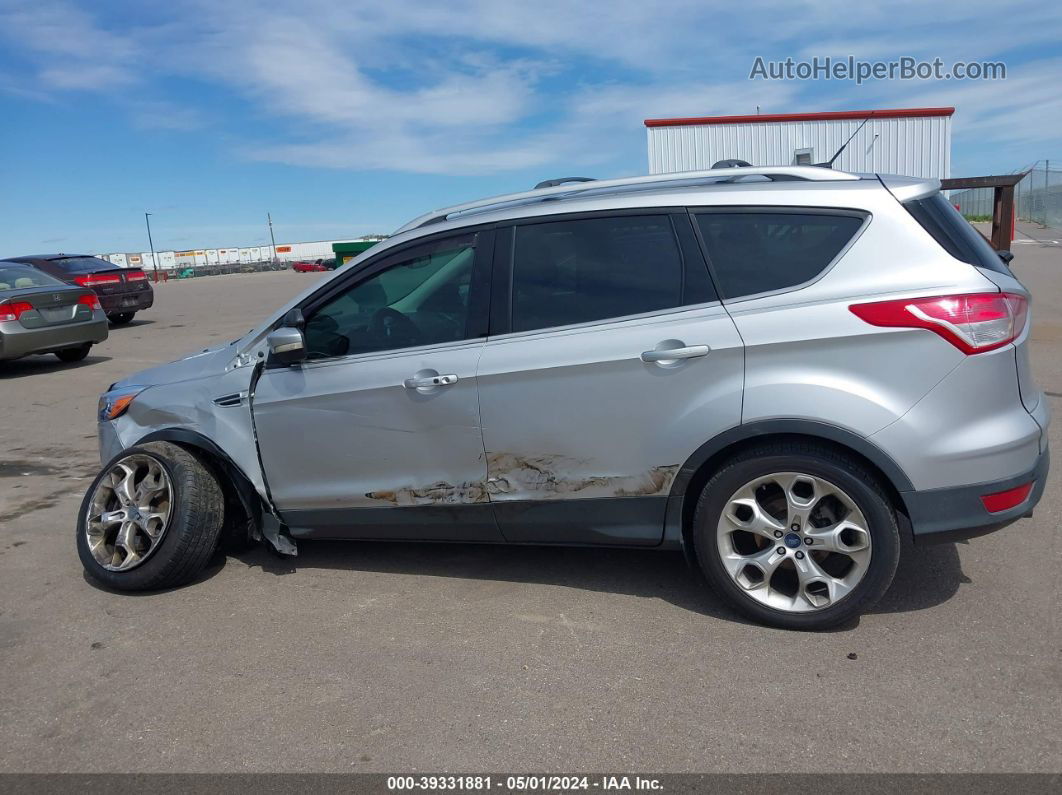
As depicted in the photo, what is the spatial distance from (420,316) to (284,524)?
132cm

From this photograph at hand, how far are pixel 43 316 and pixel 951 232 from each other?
12.0 m

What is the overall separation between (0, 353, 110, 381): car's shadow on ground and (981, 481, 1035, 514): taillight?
12.5 meters

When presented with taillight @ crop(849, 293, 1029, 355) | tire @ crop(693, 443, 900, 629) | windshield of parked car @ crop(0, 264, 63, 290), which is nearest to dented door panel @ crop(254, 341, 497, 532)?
tire @ crop(693, 443, 900, 629)

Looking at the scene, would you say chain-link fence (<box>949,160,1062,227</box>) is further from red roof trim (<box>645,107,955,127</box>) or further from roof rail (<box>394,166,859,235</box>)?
roof rail (<box>394,166,859,235</box>)

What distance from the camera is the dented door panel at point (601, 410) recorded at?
3.62m

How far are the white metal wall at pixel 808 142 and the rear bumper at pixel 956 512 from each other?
1868 cm

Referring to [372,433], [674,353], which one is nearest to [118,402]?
[372,433]

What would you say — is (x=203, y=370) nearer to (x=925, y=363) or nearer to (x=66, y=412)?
(x=925, y=363)

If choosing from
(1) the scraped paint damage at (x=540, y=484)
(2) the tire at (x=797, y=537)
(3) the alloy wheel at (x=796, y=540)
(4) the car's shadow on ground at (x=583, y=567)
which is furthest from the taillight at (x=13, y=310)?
(3) the alloy wheel at (x=796, y=540)

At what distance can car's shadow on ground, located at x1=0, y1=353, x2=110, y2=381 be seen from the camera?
41.1 ft

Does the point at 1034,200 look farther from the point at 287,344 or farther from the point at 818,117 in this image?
the point at 287,344

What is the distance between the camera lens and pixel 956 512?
341 centimetres

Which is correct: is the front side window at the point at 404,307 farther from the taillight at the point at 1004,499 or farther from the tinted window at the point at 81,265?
the tinted window at the point at 81,265

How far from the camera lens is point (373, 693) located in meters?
3.36
